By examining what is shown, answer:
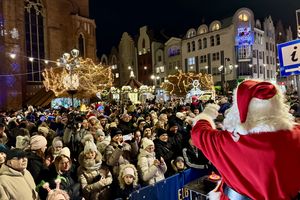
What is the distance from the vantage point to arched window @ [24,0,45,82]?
36375 millimetres

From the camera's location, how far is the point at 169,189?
507cm

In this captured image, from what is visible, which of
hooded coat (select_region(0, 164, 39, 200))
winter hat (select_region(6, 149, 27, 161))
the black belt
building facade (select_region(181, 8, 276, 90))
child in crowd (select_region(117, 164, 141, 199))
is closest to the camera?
the black belt

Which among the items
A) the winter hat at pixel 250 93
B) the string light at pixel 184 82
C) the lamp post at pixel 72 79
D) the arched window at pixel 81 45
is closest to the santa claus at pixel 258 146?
the winter hat at pixel 250 93

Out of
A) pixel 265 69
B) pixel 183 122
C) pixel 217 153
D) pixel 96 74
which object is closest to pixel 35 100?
pixel 96 74

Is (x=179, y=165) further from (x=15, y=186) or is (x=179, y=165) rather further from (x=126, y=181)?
(x=15, y=186)

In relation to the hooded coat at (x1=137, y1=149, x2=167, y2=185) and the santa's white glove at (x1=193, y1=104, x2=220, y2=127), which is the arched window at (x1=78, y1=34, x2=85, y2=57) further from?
the santa's white glove at (x1=193, y1=104, x2=220, y2=127)

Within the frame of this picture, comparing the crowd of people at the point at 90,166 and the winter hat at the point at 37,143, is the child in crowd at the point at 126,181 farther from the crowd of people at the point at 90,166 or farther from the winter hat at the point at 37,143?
the winter hat at the point at 37,143

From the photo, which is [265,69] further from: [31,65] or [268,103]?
[268,103]

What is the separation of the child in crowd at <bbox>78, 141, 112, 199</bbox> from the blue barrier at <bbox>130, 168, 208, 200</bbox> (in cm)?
92

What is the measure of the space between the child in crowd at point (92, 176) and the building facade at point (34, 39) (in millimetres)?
25370

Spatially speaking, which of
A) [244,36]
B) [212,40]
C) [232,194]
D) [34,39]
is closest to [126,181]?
[232,194]

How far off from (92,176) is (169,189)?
1344 mm

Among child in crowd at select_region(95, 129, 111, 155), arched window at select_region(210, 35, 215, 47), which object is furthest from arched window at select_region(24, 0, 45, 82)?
child in crowd at select_region(95, 129, 111, 155)

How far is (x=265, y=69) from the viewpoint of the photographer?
181 ft
